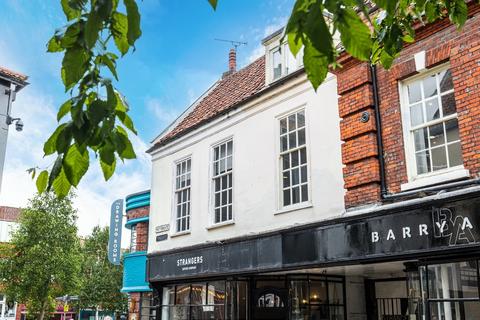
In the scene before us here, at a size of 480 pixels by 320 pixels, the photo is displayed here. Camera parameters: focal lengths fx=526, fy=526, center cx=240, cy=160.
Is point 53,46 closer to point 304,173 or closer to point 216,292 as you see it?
point 304,173

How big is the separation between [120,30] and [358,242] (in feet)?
23.4

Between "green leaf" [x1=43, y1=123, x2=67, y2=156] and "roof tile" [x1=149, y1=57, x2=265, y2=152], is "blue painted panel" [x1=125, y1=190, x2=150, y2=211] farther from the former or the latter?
"green leaf" [x1=43, y1=123, x2=67, y2=156]

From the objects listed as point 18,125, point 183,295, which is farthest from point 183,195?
point 18,125

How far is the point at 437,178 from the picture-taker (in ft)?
26.7

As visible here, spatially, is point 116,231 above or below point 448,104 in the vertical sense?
below

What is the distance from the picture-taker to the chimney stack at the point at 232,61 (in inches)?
733

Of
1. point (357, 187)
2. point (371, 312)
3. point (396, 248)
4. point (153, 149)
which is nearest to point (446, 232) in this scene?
point (396, 248)

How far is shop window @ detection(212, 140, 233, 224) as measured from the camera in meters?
12.8

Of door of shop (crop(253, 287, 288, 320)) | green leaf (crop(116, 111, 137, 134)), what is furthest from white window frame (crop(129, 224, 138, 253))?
green leaf (crop(116, 111, 137, 134))

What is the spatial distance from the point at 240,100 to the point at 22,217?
684 inches

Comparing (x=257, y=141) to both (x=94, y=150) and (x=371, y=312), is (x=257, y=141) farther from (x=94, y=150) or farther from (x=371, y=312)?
(x=94, y=150)

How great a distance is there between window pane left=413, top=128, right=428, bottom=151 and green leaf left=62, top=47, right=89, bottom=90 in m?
7.34

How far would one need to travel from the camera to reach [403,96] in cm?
906

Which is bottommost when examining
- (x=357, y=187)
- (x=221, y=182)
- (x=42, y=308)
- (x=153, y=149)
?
(x=42, y=308)
